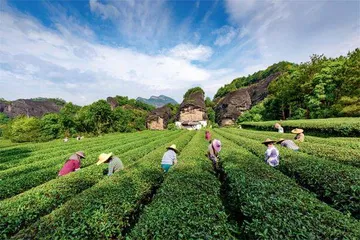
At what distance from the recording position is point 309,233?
283 cm

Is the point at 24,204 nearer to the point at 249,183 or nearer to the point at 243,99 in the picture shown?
the point at 249,183

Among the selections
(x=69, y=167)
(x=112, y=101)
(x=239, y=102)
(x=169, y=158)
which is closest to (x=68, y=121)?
(x=112, y=101)

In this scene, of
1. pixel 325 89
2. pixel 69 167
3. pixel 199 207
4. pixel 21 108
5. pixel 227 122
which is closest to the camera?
pixel 199 207

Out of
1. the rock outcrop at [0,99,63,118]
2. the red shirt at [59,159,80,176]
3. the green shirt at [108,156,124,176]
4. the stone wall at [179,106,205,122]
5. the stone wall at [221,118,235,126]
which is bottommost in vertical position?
the stone wall at [221,118,235,126]

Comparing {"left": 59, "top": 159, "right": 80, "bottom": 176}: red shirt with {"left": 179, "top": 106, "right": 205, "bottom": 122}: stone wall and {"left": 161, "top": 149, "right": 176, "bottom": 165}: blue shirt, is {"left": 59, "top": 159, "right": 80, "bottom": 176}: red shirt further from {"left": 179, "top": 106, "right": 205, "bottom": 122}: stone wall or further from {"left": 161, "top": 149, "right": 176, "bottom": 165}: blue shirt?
{"left": 179, "top": 106, "right": 205, "bottom": 122}: stone wall

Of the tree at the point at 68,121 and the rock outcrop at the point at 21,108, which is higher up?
the rock outcrop at the point at 21,108

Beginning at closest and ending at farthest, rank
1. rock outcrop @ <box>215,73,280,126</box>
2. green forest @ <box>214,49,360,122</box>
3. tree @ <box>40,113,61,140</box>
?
1. green forest @ <box>214,49,360,122</box>
2. tree @ <box>40,113,61,140</box>
3. rock outcrop @ <box>215,73,280,126</box>

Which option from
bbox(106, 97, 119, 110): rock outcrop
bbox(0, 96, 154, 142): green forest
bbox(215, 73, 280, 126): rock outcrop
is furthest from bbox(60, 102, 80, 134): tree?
bbox(215, 73, 280, 126): rock outcrop

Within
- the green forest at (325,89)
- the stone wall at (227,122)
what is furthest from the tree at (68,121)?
the green forest at (325,89)

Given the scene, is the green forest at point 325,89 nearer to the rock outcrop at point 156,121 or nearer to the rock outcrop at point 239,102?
the rock outcrop at point 239,102

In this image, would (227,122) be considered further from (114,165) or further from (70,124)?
(114,165)

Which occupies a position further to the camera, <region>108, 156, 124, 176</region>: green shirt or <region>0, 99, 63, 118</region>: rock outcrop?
<region>0, 99, 63, 118</region>: rock outcrop

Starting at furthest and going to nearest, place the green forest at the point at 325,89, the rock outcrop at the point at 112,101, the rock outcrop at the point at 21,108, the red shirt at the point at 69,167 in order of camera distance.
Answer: the rock outcrop at the point at 21,108 < the rock outcrop at the point at 112,101 < the green forest at the point at 325,89 < the red shirt at the point at 69,167

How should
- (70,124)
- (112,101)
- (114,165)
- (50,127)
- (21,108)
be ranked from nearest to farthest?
(114,165)
(50,127)
(70,124)
(112,101)
(21,108)
